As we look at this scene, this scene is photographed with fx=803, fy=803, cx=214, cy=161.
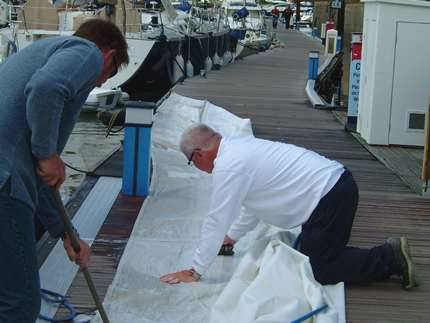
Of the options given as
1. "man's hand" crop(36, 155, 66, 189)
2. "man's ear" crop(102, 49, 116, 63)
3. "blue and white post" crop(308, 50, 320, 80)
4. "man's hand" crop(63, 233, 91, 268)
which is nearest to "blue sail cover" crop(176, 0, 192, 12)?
"blue and white post" crop(308, 50, 320, 80)

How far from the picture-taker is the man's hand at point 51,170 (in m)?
2.69

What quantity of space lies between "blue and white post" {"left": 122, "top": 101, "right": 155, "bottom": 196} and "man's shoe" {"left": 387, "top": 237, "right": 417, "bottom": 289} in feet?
8.25

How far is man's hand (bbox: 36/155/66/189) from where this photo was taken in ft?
8.83

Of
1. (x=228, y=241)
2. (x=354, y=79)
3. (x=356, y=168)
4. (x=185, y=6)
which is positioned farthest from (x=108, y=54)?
(x=185, y=6)

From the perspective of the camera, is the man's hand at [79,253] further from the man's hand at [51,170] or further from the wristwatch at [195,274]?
the wristwatch at [195,274]

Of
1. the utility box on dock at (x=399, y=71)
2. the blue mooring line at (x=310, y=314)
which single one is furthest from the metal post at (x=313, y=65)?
the blue mooring line at (x=310, y=314)

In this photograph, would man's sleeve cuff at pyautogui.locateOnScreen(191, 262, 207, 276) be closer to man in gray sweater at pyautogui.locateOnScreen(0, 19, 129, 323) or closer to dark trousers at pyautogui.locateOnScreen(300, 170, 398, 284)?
dark trousers at pyautogui.locateOnScreen(300, 170, 398, 284)

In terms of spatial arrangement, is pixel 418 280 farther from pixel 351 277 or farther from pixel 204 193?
pixel 204 193

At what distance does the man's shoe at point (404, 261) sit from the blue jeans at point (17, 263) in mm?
2130

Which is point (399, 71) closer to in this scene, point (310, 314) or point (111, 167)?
point (111, 167)

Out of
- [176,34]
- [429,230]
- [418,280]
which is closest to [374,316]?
[418,280]

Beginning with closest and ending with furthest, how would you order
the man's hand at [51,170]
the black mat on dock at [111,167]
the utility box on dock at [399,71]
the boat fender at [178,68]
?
the man's hand at [51,170] → the black mat on dock at [111,167] → the utility box on dock at [399,71] → the boat fender at [178,68]

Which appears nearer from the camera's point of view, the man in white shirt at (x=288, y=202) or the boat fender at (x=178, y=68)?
the man in white shirt at (x=288, y=202)

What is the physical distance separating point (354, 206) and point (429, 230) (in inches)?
59.2
